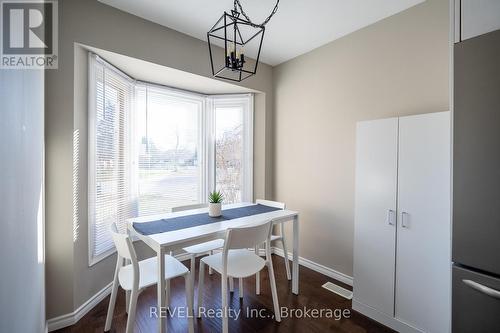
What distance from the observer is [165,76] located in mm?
2779

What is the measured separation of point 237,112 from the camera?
3521mm

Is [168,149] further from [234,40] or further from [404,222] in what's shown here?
[404,222]

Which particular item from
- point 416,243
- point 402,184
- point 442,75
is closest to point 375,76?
point 442,75

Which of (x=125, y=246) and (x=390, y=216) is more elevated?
(x=390, y=216)

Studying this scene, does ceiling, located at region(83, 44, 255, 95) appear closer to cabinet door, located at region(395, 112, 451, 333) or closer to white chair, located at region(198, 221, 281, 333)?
white chair, located at region(198, 221, 281, 333)

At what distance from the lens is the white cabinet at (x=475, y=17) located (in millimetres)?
1208

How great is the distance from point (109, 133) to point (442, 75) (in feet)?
10.7

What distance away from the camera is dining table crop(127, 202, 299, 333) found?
1.55 m

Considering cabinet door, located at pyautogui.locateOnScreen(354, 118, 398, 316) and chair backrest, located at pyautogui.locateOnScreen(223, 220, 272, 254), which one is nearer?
chair backrest, located at pyautogui.locateOnScreen(223, 220, 272, 254)

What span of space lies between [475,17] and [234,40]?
1.37m

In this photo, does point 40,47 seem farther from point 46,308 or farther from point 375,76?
point 375,76

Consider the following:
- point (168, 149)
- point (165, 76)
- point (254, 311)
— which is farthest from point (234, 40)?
point (254, 311)

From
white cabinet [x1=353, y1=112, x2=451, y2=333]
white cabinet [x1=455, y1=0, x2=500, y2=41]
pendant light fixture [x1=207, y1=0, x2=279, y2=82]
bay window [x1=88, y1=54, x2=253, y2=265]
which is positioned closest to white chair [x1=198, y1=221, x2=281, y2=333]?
white cabinet [x1=353, y1=112, x2=451, y2=333]

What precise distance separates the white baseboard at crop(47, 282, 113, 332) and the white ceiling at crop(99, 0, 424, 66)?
2754mm
